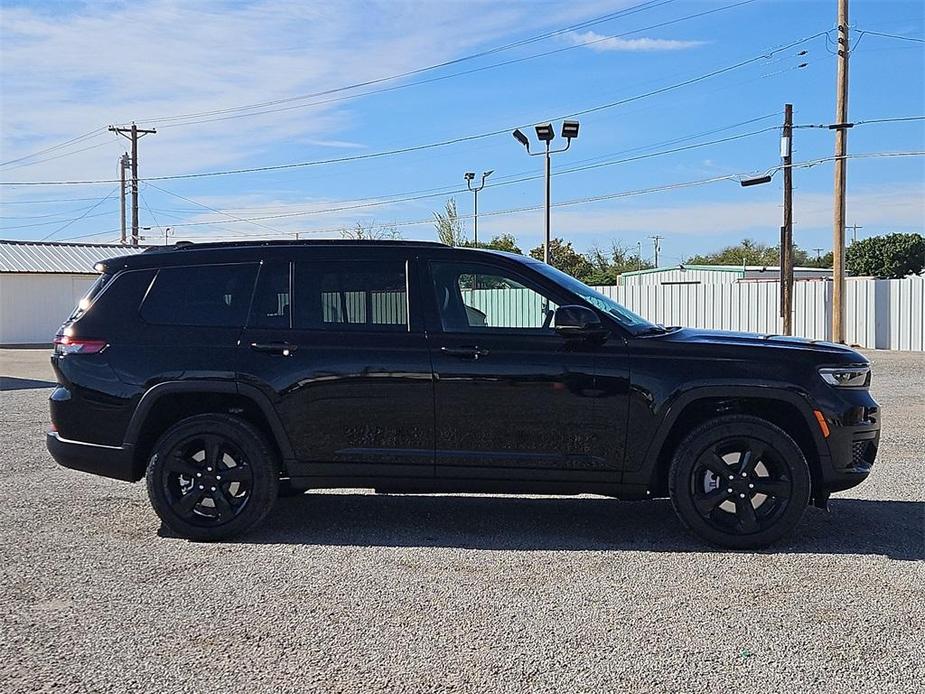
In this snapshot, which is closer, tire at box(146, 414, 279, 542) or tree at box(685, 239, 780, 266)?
tire at box(146, 414, 279, 542)

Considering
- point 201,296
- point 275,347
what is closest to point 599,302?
point 275,347

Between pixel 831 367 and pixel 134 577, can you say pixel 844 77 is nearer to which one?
pixel 831 367

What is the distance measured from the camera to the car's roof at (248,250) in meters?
6.61

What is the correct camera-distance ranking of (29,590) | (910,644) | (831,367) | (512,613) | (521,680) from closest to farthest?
(521,680), (910,644), (512,613), (29,590), (831,367)

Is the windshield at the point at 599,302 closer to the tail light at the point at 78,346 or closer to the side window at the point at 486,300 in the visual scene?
the side window at the point at 486,300

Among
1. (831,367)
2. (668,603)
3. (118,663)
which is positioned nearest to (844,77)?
(831,367)

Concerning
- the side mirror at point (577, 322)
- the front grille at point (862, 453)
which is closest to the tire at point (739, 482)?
the front grille at point (862, 453)

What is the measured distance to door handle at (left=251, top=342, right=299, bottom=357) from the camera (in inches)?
251

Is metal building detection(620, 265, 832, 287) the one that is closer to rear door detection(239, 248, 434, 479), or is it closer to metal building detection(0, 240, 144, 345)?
metal building detection(0, 240, 144, 345)

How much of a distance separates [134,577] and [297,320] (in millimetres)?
1896

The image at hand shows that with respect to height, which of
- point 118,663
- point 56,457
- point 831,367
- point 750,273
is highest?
point 750,273

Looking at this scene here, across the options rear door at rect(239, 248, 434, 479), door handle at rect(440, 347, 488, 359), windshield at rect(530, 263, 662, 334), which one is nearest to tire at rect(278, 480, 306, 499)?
rear door at rect(239, 248, 434, 479)

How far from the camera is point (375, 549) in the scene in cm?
618

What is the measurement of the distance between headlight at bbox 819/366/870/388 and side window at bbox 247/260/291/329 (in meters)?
3.44
